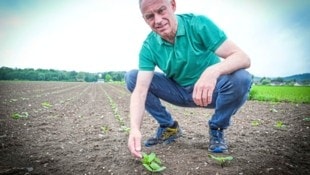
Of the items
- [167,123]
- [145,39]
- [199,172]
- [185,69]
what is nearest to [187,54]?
[185,69]

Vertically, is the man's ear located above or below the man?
above

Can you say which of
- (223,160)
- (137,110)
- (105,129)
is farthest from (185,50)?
(105,129)

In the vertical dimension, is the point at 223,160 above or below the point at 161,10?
below

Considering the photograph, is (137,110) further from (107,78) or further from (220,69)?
(107,78)

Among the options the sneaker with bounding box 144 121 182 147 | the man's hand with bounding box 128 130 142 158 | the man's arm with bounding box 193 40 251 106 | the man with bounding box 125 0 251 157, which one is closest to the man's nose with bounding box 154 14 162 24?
the man with bounding box 125 0 251 157

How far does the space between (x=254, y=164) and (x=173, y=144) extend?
987 mm

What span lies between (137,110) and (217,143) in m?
0.89

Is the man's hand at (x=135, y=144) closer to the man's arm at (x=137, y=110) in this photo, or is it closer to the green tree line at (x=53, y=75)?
the man's arm at (x=137, y=110)

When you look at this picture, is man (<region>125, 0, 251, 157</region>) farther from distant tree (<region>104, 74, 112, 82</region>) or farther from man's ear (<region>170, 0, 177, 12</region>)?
distant tree (<region>104, 74, 112, 82</region>)

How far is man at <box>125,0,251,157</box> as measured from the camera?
253 centimetres

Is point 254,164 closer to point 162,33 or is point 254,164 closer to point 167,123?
point 167,123

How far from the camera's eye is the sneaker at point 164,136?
3.33m

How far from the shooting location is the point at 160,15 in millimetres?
2578

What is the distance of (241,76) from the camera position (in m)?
2.68
